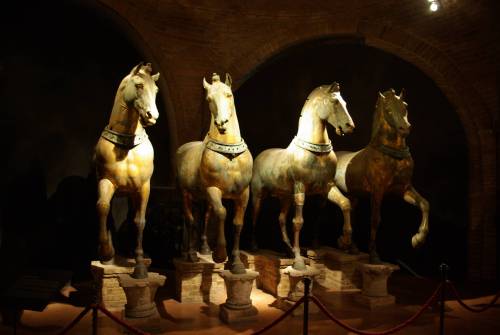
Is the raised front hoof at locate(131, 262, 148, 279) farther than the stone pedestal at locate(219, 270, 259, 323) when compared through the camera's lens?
No

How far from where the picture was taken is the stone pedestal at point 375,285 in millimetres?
6113

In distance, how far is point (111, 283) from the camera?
545 centimetres

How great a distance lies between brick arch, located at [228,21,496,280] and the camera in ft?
25.3

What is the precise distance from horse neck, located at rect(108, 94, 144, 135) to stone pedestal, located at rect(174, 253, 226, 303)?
6.16 feet

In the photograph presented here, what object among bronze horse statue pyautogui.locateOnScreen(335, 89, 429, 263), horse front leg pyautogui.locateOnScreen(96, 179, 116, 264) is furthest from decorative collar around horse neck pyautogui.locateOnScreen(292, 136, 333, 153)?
horse front leg pyautogui.locateOnScreen(96, 179, 116, 264)

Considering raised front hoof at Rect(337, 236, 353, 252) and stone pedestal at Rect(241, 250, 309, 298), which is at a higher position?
raised front hoof at Rect(337, 236, 353, 252)

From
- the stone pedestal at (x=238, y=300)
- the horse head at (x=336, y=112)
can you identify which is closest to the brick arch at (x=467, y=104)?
the horse head at (x=336, y=112)

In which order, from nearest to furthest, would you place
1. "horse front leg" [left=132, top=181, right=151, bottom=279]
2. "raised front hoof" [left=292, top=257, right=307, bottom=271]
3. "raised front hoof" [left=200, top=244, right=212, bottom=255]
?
"horse front leg" [left=132, top=181, right=151, bottom=279] → "raised front hoof" [left=292, top=257, right=307, bottom=271] → "raised front hoof" [left=200, top=244, right=212, bottom=255]

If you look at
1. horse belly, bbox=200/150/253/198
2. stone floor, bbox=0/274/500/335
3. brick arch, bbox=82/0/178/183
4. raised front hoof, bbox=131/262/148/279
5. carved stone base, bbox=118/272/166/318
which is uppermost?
brick arch, bbox=82/0/178/183

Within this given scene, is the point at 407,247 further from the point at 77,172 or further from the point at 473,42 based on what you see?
the point at 77,172

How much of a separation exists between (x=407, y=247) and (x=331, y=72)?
353 cm

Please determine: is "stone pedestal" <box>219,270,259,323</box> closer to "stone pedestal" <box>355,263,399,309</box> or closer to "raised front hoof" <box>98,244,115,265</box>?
"raised front hoof" <box>98,244,115,265</box>

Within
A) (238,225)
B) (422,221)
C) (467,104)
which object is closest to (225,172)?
(238,225)

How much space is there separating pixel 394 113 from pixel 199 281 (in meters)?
3.37
